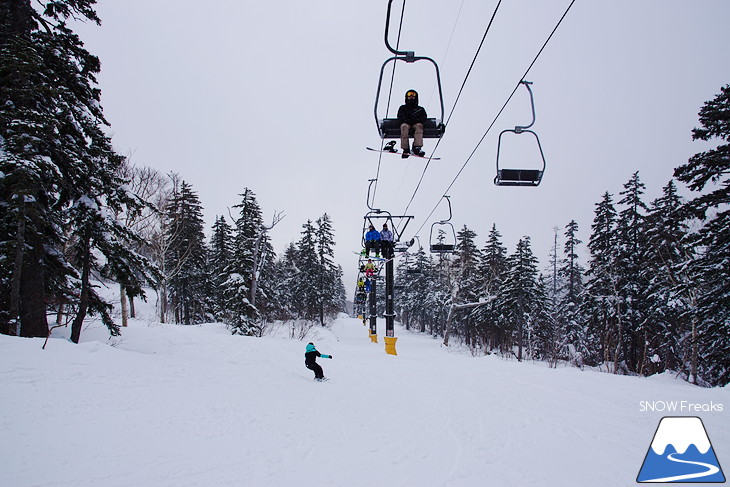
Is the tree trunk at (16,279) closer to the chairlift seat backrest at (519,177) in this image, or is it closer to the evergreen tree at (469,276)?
the chairlift seat backrest at (519,177)

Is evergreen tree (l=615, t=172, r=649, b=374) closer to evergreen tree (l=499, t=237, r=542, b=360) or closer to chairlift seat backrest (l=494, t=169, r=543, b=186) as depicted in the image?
evergreen tree (l=499, t=237, r=542, b=360)

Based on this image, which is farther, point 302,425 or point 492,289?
point 492,289

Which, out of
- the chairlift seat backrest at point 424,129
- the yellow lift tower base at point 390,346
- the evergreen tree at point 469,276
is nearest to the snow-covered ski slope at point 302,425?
the chairlift seat backrest at point 424,129

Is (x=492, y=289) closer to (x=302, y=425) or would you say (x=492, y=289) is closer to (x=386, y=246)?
(x=386, y=246)

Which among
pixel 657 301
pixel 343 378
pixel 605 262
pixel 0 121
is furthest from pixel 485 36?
pixel 605 262

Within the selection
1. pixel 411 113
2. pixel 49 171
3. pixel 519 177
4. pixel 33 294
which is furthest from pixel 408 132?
pixel 33 294

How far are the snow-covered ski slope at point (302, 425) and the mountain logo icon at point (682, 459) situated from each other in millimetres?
186

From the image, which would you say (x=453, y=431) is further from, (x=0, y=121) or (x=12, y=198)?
(x=0, y=121)

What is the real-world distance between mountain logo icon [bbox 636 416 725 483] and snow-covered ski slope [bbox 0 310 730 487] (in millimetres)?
186

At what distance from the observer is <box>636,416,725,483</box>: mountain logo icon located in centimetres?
474

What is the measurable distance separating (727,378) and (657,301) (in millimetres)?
6954

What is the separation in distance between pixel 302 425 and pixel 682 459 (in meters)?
6.43

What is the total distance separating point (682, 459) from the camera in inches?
206

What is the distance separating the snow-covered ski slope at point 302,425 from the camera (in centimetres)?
473
